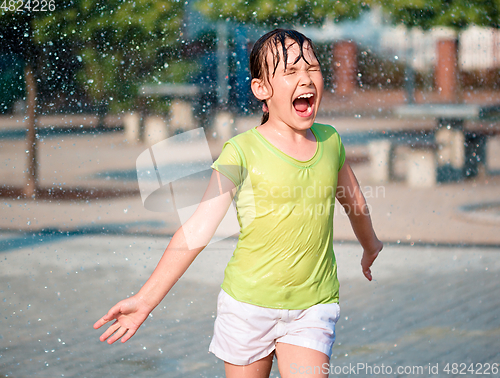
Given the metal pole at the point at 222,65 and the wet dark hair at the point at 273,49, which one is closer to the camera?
the wet dark hair at the point at 273,49

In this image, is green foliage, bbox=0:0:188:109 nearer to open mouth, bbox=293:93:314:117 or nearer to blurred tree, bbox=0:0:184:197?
blurred tree, bbox=0:0:184:197

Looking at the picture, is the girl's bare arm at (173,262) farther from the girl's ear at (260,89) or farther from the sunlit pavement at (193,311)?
Answer: the sunlit pavement at (193,311)

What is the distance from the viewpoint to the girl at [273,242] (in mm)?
1616

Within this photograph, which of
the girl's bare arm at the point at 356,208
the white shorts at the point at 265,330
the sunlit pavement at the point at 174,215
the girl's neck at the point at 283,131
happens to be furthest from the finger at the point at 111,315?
the sunlit pavement at the point at 174,215

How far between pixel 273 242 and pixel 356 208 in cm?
37

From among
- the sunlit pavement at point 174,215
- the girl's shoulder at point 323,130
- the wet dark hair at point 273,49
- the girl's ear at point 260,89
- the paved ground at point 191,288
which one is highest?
the wet dark hair at point 273,49

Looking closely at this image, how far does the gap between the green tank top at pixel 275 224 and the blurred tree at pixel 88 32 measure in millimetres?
4798

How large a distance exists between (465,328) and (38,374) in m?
2.17

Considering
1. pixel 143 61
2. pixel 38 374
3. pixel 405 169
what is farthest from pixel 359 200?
pixel 143 61

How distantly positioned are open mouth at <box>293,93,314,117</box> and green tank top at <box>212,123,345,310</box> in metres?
0.12

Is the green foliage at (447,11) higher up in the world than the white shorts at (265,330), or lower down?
higher up

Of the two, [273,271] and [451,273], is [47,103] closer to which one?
[451,273]

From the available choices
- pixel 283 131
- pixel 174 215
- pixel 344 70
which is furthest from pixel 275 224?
pixel 344 70

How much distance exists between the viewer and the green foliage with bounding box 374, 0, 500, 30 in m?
8.39
